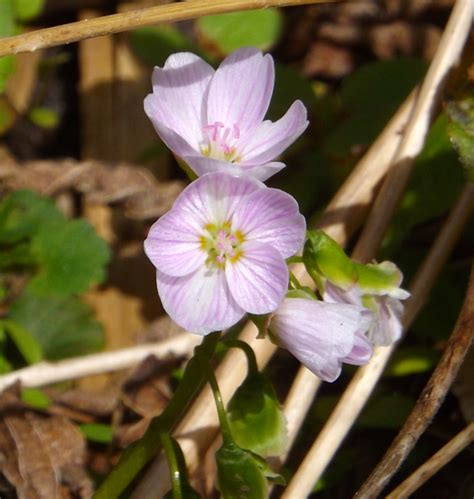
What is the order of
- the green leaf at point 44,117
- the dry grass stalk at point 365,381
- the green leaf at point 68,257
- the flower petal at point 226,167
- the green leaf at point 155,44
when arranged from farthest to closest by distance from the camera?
the green leaf at point 44,117
the green leaf at point 155,44
the green leaf at point 68,257
the dry grass stalk at point 365,381
the flower petal at point 226,167

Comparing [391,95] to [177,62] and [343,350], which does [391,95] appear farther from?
[343,350]

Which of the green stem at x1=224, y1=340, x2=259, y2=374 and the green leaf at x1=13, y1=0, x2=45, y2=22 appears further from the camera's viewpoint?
the green leaf at x1=13, y1=0, x2=45, y2=22

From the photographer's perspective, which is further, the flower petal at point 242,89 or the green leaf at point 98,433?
the green leaf at point 98,433

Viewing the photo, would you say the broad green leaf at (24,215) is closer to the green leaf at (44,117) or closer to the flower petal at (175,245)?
the green leaf at (44,117)

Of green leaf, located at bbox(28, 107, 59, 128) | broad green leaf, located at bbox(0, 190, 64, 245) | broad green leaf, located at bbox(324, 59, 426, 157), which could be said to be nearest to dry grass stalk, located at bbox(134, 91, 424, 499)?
broad green leaf, located at bbox(324, 59, 426, 157)

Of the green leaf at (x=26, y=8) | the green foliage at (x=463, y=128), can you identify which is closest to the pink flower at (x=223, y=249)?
the green foliage at (x=463, y=128)

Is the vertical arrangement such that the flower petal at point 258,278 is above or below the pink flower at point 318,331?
above

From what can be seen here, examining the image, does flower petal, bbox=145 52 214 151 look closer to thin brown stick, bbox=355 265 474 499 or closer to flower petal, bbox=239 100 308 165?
flower petal, bbox=239 100 308 165
